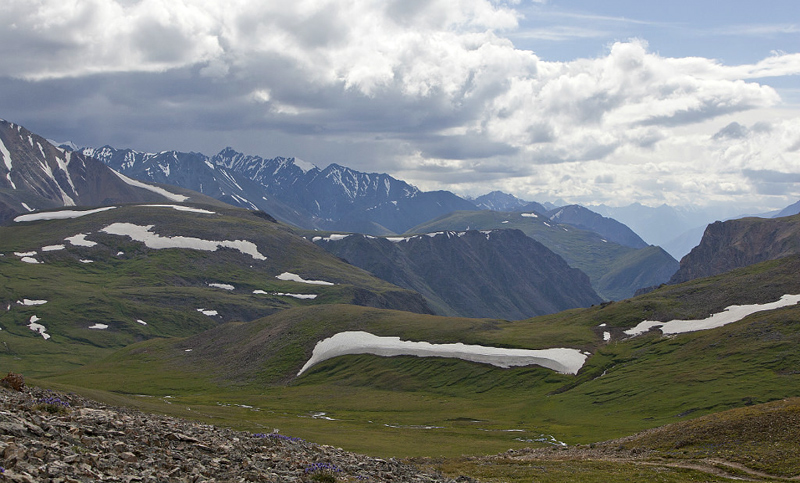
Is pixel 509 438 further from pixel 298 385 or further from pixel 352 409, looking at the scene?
pixel 298 385

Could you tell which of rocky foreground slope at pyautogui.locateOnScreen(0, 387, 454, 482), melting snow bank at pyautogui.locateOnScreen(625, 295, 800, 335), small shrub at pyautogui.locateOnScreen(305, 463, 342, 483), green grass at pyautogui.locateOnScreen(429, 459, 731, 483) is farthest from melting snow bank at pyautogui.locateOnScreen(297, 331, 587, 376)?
small shrub at pyautogui.locateOnScreen(305, 463, 342, 483)

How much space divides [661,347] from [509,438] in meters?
65.3

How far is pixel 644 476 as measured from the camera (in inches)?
1586

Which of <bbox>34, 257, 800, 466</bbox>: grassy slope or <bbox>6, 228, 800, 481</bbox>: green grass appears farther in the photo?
<bbox>34, 257, 800, 466</bbox>: grassy slope

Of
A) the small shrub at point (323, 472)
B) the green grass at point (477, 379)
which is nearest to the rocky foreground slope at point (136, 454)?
the small shrub at point (323, 472)

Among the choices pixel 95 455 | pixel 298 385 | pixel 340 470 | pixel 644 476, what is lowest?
pixel 298 385

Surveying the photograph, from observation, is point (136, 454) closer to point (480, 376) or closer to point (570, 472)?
point (570, 472)

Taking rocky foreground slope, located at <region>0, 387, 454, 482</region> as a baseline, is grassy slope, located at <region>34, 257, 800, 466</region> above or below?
below

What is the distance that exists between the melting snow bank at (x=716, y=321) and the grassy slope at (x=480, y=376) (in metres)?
3.94

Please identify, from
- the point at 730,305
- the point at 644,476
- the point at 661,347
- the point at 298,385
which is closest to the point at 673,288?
the point at 730,305

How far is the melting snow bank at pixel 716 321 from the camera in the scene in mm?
140125

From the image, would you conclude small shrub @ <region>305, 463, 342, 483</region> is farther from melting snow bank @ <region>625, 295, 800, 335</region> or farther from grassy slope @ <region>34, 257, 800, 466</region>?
melting snow bank @ <region>625, 295, 800, 335</region>

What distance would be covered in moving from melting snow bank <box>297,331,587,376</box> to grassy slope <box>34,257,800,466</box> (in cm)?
283

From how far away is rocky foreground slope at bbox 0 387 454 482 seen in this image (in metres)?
22.2
